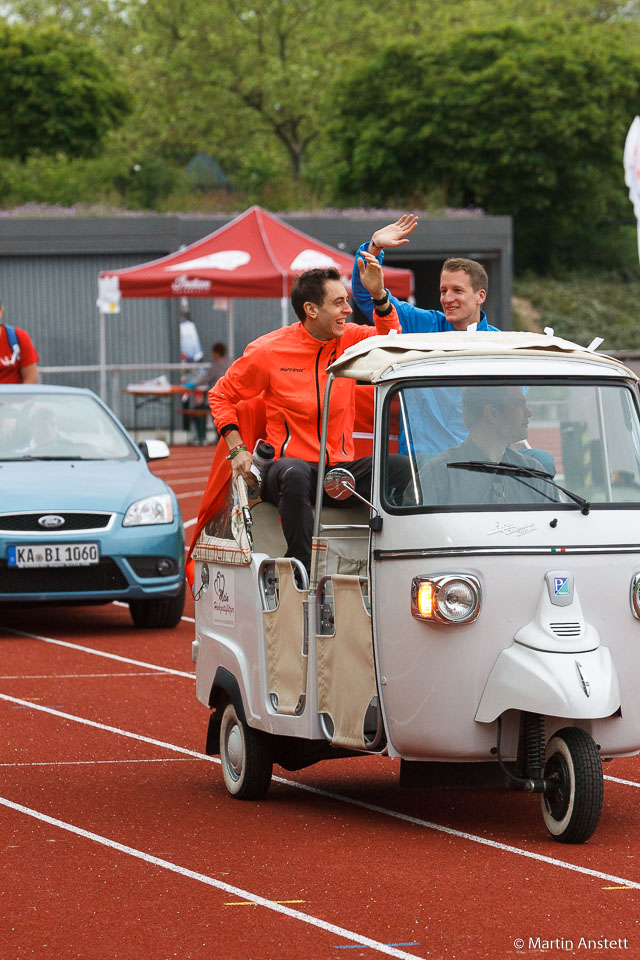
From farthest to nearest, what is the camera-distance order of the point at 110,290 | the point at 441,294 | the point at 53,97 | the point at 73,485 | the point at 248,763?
1. the point at 53,97
2. the point at 110,290
3. the point at 73,485
4. the point at 441,294
5. the point at 248,763

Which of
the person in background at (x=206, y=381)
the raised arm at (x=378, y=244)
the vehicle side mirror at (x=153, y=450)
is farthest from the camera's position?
the person in background at (x=206, y=381)

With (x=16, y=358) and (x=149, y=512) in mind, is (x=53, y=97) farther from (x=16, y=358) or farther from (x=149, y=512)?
(x=149, y=512)

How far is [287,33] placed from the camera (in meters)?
73.6

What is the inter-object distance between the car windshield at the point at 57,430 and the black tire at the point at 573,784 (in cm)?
735

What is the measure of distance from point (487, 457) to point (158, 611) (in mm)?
6359

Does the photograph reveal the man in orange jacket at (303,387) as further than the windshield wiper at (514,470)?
Yes

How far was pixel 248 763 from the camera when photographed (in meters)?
6.73

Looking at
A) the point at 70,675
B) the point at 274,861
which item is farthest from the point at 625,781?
the point at 70,675

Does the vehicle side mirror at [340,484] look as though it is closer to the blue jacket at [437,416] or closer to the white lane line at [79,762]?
the blue jacket at [437,416]

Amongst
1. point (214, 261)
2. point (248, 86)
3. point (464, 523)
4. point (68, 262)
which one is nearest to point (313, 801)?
point (464, 523)

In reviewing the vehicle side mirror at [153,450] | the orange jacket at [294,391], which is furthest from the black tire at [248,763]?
the vehicle side mirror at [153,450]

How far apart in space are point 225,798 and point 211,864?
1.25 metres

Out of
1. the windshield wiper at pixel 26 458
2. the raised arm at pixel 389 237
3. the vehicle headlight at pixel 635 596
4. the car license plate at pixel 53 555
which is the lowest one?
the car license plate at pixel 53 555

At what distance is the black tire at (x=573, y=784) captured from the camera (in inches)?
220
